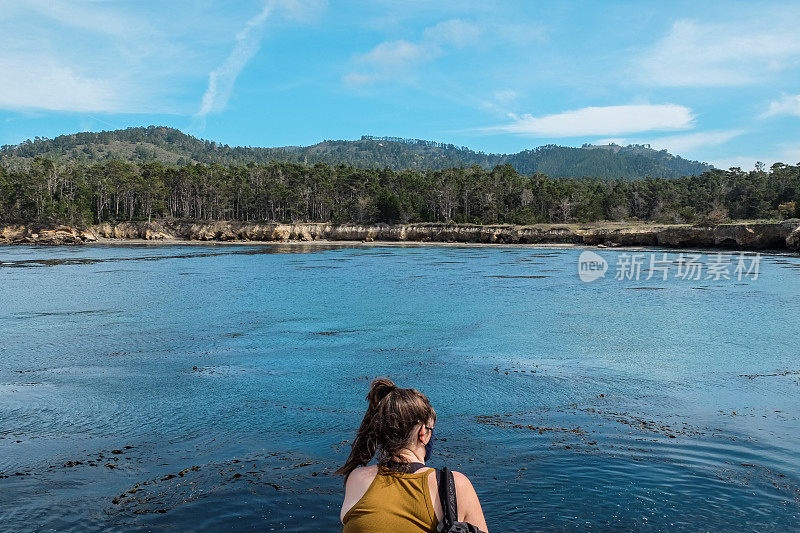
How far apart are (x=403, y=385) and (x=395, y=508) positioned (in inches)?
334

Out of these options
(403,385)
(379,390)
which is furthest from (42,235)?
(379,390)

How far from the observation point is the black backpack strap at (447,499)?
2828mm

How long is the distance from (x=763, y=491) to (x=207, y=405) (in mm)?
8432

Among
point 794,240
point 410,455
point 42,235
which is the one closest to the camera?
point 410,455

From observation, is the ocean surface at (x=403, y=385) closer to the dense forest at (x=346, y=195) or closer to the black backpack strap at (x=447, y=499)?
the black backpack strap at (x=447, y=499)

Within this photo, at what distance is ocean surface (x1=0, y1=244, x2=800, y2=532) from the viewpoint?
595 cm

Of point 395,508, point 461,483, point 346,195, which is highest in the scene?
point 346,195

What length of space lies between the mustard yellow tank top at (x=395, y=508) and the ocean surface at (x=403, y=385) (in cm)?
285

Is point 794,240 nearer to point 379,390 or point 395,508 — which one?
point 379,390

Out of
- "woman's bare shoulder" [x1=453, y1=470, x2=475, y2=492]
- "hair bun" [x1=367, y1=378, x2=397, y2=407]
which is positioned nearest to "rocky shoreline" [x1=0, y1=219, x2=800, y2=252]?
"woman's bare shoulder" [x1=453, y1=470, x2=475, y2=492]

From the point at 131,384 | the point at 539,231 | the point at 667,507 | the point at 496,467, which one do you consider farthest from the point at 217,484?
the point at 539,231

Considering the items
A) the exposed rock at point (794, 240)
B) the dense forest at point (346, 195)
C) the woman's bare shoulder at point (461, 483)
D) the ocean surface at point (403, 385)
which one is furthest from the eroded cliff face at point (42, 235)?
the woman's bare shoulder at point (461, 483)

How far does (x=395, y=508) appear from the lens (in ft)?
9.62

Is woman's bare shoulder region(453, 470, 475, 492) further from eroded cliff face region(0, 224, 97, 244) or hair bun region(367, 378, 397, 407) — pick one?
eroded cliff face region(0, 224, 97, 244)
